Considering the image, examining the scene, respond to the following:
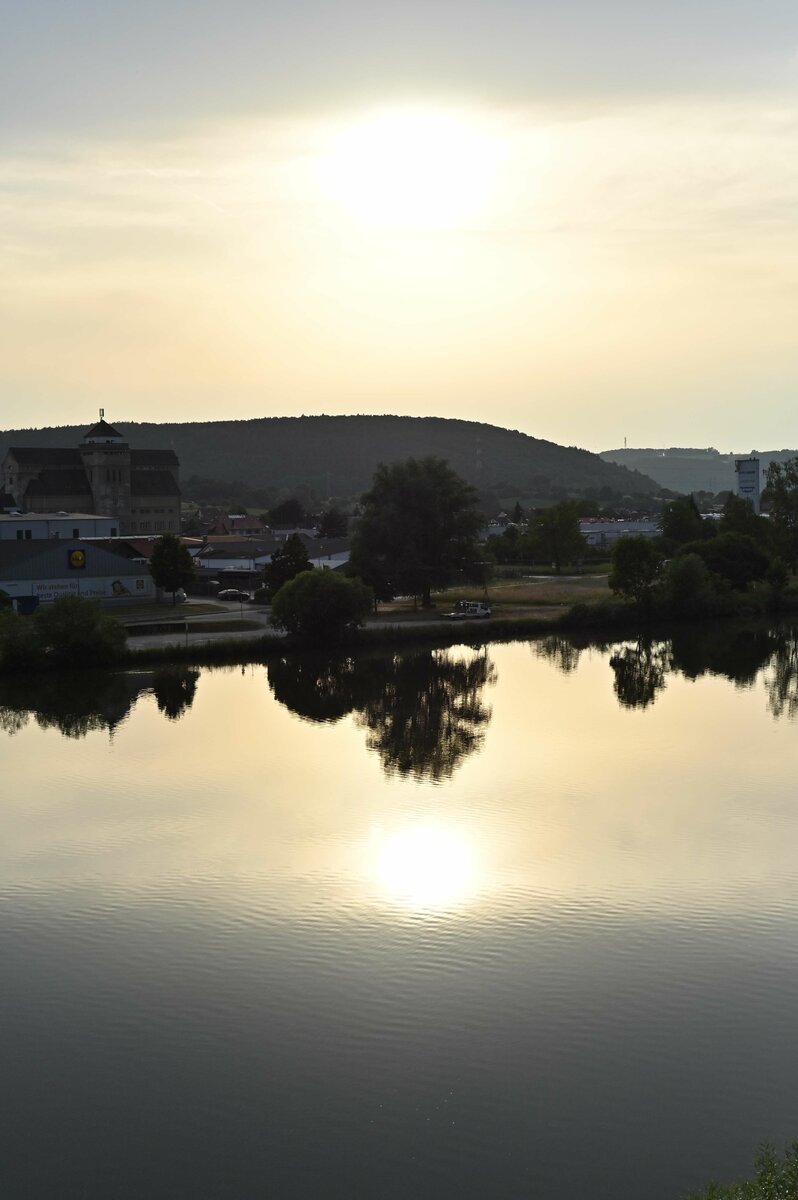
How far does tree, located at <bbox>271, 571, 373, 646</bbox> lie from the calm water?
14.7 meters

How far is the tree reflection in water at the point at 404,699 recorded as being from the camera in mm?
27031

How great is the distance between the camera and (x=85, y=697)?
33.6 meters

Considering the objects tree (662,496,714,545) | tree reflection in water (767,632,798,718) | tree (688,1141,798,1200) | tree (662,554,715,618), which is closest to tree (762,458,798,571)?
tree (662,496,714,545)

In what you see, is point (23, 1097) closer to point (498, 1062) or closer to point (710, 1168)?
point (498, 1062)

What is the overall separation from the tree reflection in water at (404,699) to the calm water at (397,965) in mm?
348

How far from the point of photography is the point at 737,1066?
1245cm

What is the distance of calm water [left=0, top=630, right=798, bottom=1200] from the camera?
11234mm

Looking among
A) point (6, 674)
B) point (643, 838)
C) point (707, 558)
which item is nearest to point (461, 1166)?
point (643, 838)

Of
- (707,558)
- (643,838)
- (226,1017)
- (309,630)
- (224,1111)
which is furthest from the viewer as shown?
(707,558)

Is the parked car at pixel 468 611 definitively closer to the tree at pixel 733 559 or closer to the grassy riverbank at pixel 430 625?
the grassy riverbank at pixel 430 625

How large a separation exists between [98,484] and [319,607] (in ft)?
133

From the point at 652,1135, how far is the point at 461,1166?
1796mm

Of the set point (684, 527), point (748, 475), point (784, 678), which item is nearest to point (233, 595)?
point (784, 678)

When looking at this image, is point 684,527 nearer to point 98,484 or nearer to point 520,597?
point 520,597
